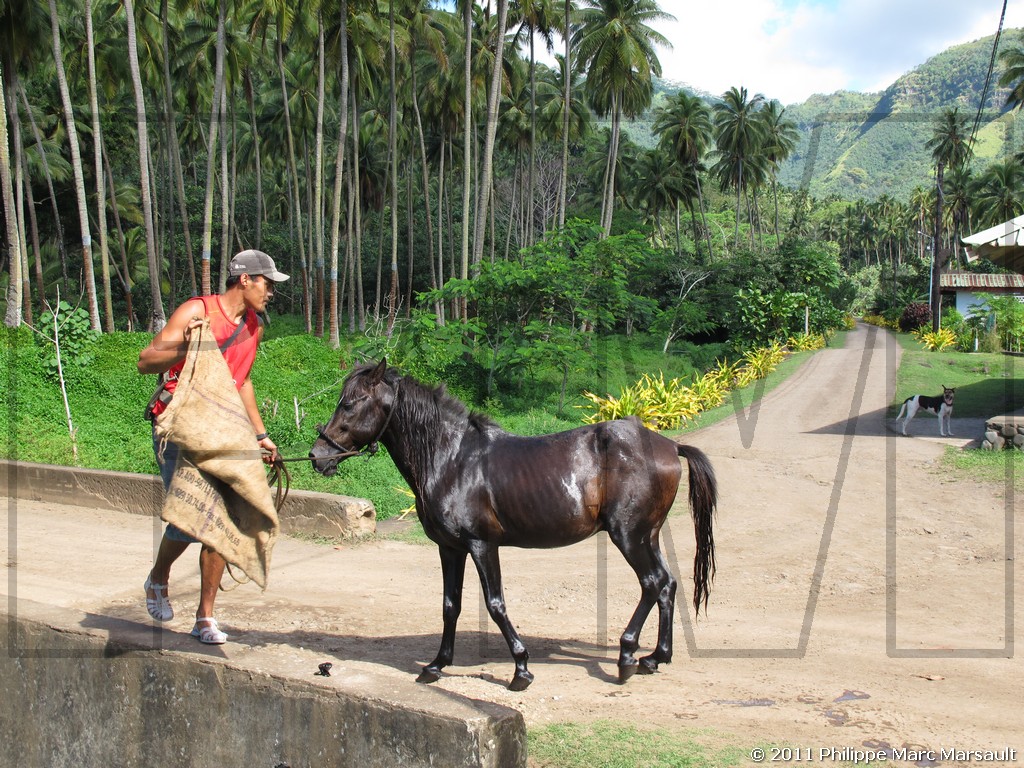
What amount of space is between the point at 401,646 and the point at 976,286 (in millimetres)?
51010

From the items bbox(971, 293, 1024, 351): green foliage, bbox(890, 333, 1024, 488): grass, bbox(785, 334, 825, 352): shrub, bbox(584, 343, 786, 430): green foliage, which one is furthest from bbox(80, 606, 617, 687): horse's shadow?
bbox(971, 293, 1024, 351): green foliage

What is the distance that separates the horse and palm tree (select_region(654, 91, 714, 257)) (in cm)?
5397

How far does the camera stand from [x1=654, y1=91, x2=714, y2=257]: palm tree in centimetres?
5856

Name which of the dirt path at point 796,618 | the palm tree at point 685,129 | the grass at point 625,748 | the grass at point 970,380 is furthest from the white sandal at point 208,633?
the palm tree at point 685,129

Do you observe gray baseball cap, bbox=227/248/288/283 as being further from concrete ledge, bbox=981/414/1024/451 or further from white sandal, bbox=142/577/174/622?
concrete ledge, bbox=981/414/1024/451

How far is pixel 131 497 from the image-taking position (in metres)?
10.8

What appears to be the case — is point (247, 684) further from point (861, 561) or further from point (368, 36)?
point (368, 36)

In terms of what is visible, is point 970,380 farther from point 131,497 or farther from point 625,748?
point 625,748

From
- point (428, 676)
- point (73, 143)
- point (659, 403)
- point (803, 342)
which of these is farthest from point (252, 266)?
point (803, 342)

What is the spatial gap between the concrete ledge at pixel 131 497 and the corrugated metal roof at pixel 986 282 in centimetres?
4801

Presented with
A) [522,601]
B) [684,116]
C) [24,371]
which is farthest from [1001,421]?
[684,116]

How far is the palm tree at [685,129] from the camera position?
58562mm

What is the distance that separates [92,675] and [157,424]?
1.69 m

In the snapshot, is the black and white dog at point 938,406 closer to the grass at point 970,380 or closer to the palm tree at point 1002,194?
the grass at point 970,380
